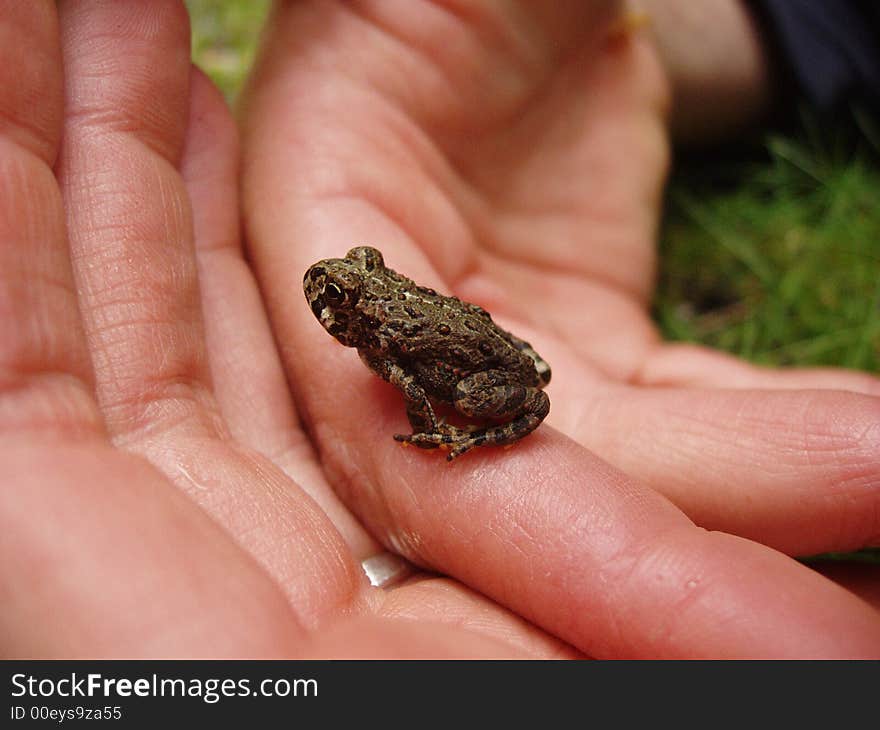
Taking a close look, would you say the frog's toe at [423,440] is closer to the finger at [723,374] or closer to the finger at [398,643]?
the finger at [398,643]

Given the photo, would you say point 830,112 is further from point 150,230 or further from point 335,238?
point 150,230

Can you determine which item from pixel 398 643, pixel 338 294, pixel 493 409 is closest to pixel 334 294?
pixel 338 294

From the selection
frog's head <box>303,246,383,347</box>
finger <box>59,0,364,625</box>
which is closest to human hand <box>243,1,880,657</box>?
frog's head <box>303,246,383,347</box>

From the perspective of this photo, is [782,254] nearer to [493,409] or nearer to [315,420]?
[493,409]

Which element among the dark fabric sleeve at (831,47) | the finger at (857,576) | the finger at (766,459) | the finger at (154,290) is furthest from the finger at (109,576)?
the dark fabric sleeve at (831,47)

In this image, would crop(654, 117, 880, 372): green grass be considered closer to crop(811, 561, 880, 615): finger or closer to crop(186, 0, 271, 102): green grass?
crop(811, 561, 880, 615): finger
